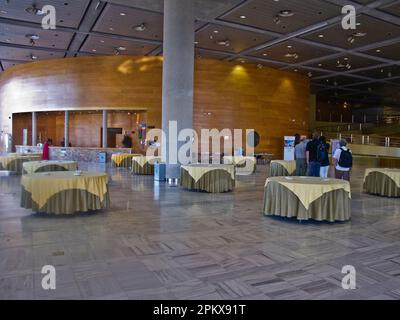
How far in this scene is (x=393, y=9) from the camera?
461 inches

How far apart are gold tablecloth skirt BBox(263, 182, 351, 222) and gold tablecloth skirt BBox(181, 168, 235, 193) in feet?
10.4

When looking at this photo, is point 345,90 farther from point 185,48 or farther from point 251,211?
point 251,211

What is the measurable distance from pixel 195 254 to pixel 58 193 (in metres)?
2.98

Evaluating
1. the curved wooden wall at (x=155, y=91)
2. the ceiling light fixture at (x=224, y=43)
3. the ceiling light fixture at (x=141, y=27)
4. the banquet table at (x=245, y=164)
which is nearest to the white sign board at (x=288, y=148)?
the curved wooden wall at (x=155, y=91)

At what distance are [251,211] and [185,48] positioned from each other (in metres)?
5.57

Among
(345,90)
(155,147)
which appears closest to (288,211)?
(155,147)

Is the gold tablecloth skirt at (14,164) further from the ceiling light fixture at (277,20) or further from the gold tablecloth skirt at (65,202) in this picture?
the ceiling light fixture at (277,20)

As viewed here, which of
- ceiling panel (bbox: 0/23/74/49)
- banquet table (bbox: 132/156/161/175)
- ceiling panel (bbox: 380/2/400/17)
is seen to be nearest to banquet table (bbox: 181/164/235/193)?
banquet table (bbox: 132/156/161/175)

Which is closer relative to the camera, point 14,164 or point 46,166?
point 46,166

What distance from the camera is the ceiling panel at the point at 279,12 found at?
454 inches

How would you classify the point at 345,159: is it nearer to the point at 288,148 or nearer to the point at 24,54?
the point at 288,148

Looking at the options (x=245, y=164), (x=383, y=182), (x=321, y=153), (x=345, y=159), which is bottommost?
(x=383, y=182)

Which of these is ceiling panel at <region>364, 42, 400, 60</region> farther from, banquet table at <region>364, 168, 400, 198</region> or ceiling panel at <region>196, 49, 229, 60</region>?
banquet table at <region>364, 168, 400, 198</region>

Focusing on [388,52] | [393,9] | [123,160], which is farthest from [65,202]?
[388,52]
